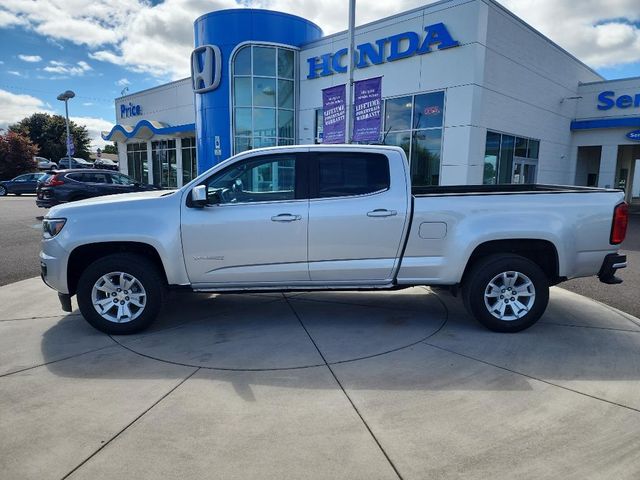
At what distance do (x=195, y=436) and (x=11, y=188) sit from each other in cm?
3308

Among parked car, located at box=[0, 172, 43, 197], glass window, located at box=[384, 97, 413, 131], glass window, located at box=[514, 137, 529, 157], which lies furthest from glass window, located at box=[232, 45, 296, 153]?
parked car, located at box=[0, 172, 43, 197]

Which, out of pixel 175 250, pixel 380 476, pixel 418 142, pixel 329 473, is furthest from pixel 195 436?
pixel 418 142

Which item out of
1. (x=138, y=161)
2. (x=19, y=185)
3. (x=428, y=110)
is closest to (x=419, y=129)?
(x=428, y=110)

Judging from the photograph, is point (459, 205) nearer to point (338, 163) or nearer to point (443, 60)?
point (338, 163)

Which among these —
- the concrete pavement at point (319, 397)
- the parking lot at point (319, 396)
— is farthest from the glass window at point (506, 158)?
the concrete pavement at point (319, 397)

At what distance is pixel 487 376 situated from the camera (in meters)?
3.72

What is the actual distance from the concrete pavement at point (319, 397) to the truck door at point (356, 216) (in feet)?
2.32

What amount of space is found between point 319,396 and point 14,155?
4709 centimetres

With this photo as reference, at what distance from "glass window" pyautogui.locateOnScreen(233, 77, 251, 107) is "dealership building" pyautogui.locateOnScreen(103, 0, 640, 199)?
0.15ft

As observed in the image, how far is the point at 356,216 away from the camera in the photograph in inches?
179

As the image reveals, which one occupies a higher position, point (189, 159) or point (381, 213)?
point (189, 159)

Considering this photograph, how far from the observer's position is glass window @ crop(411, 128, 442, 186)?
15.2m

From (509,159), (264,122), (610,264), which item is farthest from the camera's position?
(264,122)

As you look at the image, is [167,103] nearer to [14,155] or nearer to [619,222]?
[14,155]
